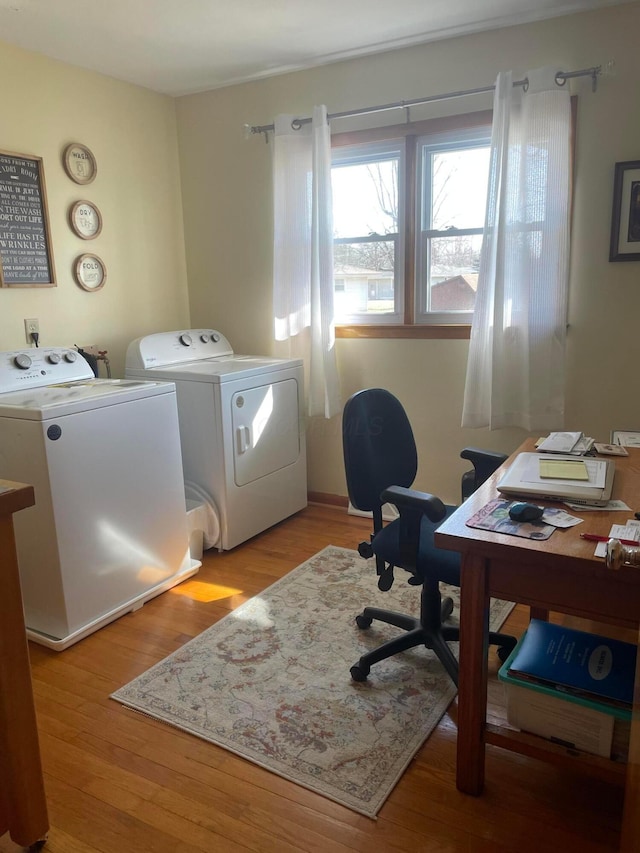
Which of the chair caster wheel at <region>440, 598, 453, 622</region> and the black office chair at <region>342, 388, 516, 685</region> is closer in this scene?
the black office chair at <region>342, 388, 516, 685</region>

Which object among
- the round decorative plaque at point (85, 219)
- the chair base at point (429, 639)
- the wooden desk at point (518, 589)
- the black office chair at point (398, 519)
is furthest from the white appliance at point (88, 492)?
the wooden desk at point (518, 589)

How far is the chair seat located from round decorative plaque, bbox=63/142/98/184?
2441 mm

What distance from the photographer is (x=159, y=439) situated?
261cm

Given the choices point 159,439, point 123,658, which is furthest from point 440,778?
point 159,439

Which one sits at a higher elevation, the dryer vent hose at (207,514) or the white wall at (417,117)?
the white wall at (417,117)

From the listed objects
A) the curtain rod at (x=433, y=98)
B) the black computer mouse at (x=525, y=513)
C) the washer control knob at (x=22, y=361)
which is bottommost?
the black computer mouse at (x=525, y=513)

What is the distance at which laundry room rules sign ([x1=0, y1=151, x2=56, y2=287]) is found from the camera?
9.32 feet

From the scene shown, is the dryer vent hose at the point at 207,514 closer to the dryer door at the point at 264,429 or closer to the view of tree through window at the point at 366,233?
the dryer door at the point at 264,429

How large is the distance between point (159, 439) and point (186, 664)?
0.92 metres

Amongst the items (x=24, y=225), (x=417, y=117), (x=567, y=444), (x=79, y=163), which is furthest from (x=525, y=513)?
(x=79, y=163)

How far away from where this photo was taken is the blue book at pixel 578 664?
146 cm

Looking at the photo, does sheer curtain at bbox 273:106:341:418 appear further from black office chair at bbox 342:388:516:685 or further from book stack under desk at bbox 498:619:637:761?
book stack under desk at bbox 498:619:637:761

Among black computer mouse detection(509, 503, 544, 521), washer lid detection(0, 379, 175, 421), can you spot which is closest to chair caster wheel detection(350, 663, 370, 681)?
black computer mouse detection(509, 503, 544, 521)

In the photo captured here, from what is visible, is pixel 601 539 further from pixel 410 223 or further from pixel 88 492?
pixel 410 223
